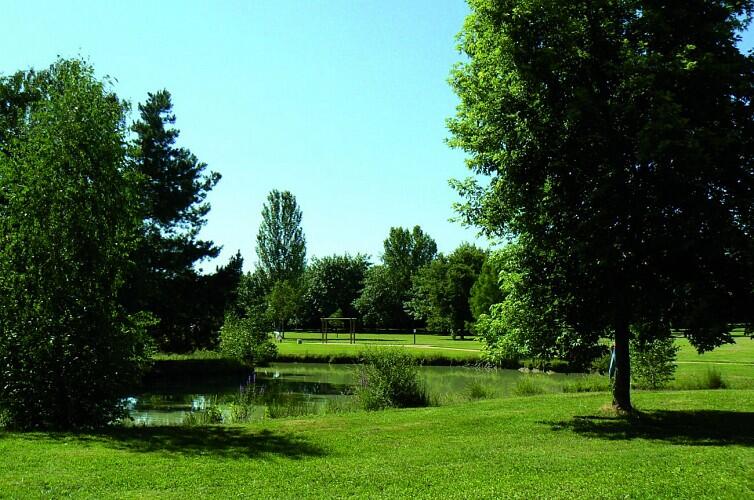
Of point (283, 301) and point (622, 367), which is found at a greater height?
point (283, 301)

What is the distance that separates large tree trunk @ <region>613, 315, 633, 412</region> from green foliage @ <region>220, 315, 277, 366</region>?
27.5 metres

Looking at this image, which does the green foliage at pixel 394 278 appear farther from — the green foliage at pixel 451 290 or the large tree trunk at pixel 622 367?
the large tree trunk at pixel 622 367

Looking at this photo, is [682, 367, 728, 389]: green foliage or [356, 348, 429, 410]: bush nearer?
[356, 348, 429, 410]: bush

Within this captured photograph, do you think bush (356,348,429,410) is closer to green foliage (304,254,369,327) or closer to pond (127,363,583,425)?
pond (127,363,583,425)

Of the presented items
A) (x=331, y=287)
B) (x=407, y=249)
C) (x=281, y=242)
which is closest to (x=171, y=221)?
(x=281, y=242)

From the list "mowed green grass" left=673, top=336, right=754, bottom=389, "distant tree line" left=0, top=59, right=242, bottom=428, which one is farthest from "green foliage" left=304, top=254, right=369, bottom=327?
"distant tree line" left=0, top=59, right=242, bottom=428

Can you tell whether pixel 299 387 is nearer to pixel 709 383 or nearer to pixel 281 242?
pixel 709 383

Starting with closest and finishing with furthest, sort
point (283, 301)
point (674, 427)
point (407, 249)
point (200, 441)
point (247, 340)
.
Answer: point (200, 441) < point (674, 427) < point (247, 340) < point (283, 301) < point (407, 249)

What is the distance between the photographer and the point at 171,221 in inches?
1361

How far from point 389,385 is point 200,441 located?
7235 mm

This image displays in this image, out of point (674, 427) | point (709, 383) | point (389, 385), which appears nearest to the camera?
point (674, 427)

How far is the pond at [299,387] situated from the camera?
20.5 metres

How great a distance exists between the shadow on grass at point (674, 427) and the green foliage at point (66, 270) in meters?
9.32

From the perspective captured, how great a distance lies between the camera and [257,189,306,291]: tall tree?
83.6 m
